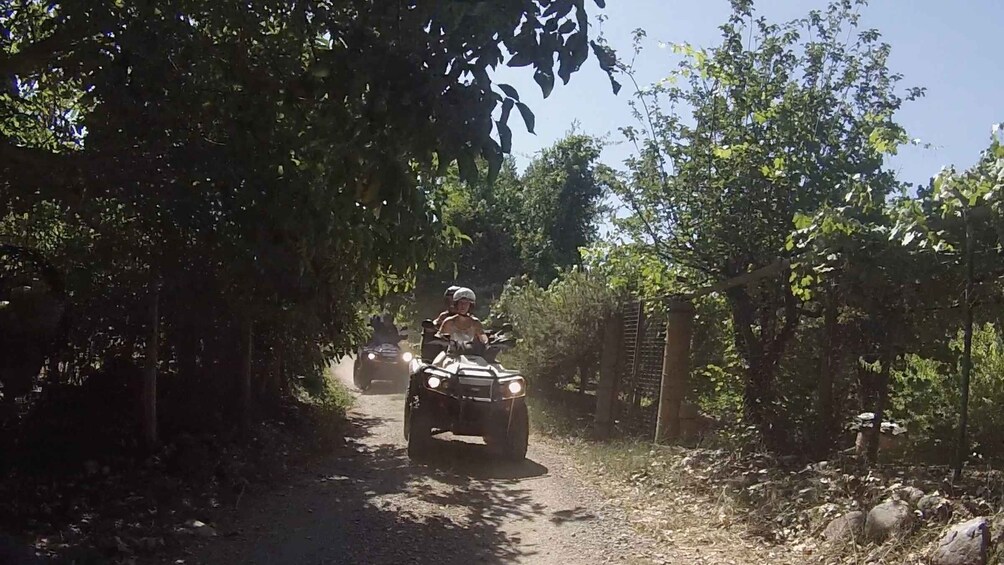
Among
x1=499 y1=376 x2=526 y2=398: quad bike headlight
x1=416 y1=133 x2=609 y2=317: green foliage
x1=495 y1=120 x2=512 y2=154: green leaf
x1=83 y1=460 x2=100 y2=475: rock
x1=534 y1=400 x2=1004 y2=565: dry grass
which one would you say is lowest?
x1=83 y1=460 x2=100 y2=475: rock

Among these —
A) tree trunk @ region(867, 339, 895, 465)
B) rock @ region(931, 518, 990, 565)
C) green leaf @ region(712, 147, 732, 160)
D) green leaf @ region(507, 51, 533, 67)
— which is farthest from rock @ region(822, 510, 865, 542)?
green leaf @ region(712, 147, 732, 160)

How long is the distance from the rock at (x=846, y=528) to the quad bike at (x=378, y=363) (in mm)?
14069

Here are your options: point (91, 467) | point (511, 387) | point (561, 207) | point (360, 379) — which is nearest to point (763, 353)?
point (511, 387)

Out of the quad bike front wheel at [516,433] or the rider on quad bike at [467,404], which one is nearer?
the rider on quad bike at [467,404]

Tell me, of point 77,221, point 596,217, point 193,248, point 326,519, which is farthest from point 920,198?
point 596,217

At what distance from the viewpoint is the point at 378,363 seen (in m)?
19.5

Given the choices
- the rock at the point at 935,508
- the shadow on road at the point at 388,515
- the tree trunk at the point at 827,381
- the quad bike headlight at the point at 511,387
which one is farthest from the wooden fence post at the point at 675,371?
the rock at the point at 935,508

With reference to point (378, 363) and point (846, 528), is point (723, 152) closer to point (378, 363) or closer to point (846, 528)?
point (846, 528)

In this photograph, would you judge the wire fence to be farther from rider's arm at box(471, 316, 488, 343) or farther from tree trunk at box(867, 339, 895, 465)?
tree trunk at box(867, 339, 895, 465)

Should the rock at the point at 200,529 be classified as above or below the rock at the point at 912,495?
below

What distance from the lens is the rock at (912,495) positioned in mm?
5679

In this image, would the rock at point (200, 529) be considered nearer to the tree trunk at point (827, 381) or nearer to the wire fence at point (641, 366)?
the tree trunk at point (827, 381)

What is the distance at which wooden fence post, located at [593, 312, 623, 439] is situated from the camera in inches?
484

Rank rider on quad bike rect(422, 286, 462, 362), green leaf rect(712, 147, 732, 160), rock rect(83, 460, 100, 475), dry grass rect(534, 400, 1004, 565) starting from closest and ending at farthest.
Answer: dry grass rect(534, 400, 1004, 565) < rock rect(83, 460, 100, 475) < green leaf rect(712, 147, 732, 160) < rider on quad bike rect(422, 286, 462, 362)
